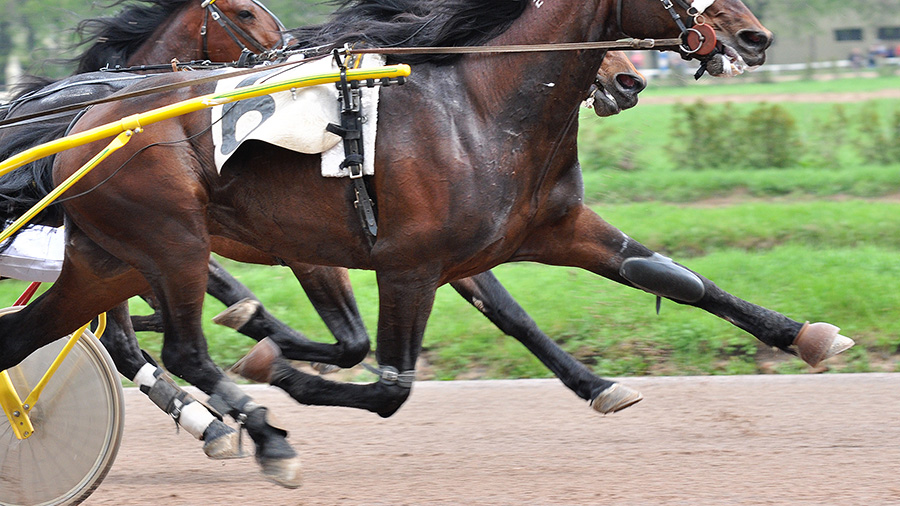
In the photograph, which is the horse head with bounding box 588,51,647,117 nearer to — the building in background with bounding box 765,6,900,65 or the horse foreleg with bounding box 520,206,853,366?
the horse foreleg with bounding box 520,206,853,366

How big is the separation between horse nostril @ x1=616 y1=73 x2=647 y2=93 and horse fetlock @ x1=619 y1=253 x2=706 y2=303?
62 cm

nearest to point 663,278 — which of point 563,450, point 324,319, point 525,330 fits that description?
point 525,330

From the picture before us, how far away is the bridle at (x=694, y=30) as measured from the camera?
327 centimetres

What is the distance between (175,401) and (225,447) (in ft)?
1.78

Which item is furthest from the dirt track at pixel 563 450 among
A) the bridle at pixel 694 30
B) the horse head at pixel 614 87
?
the bridle at pixel 694 30

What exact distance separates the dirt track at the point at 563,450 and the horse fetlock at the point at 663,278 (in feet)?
1.99

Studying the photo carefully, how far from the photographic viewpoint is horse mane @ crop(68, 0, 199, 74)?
5652mm

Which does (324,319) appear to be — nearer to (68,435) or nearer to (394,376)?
(394,376)

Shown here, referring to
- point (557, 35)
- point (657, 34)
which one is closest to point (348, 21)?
point (557, 35)

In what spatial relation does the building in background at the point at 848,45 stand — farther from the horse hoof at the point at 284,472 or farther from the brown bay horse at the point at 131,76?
the horse hoof at the point at 284,472

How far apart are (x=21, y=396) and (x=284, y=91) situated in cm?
147

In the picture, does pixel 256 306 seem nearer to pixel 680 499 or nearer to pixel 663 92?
pixel 680 499

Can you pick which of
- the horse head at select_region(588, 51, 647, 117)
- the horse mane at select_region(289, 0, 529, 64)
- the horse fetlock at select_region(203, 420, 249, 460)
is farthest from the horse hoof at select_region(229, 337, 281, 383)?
the horse head at select_region(588, 51, 647, 117)

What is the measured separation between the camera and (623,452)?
4.07 meters
